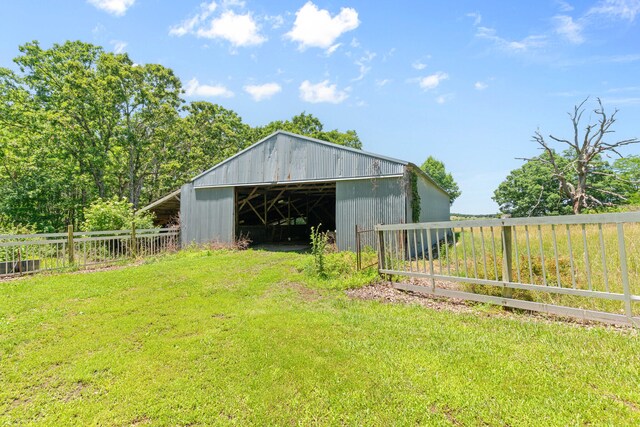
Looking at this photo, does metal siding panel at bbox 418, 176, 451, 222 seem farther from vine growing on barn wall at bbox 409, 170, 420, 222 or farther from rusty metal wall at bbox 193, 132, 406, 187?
rusty metal wall at bbox 193, 132, 406, 187

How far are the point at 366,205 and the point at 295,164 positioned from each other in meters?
3.44

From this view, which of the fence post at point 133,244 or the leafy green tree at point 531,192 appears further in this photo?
the leafy green tree at point 531,192

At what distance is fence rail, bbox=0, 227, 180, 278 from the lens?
328 inches

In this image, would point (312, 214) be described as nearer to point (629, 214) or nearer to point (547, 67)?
point (547, 67)

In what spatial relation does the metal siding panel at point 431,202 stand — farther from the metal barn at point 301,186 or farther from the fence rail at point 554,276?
the fence rail at point 554,276

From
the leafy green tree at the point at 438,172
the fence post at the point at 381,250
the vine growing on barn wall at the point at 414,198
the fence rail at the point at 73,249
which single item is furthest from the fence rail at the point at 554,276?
the leafy green tree at the point at 438,172

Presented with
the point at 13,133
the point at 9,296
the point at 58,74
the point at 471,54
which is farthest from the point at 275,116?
the point at 9,296

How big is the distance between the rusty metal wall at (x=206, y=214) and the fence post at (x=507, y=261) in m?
10.9

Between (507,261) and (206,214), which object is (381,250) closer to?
(507,261)

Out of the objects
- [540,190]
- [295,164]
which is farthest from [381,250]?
[540,190]

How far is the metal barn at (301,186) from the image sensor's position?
34.5 ft

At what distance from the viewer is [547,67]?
8.73 meters

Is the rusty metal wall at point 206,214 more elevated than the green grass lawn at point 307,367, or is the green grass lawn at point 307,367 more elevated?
the rusty metal wall at point 206,214

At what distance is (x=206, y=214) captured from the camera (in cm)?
1384
